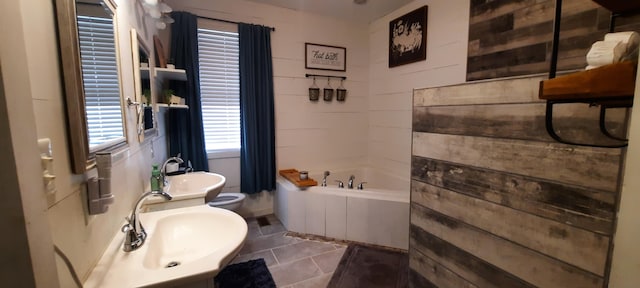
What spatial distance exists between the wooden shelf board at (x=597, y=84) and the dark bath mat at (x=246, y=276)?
79.7 inches

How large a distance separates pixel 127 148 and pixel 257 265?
147 cm

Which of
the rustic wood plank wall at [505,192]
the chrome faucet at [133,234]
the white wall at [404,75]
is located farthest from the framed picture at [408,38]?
the chrome faucet at [133,234]

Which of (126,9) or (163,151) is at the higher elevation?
(126,9)

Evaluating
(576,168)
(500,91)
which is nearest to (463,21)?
(500,91)

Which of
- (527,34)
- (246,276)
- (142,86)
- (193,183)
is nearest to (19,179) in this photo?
(142,86)

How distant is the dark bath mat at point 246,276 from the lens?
198 centimetres

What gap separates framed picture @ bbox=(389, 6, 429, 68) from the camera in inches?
116

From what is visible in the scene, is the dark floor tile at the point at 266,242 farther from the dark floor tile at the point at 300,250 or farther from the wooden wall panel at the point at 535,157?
the wooden wall panel at the point at 535,157

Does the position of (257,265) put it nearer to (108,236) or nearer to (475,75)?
(108,236)

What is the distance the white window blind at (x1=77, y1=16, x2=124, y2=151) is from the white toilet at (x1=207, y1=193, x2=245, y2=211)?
1453 mm

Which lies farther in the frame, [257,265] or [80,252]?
[257,265]

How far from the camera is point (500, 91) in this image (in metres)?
1.11

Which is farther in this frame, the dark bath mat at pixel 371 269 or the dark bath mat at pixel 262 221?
the dark bath mat at pixel 262 221

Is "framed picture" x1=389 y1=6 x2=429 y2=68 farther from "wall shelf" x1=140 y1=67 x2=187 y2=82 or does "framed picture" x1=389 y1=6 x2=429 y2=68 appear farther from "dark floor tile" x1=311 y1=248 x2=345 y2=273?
"wall shelf" x1=140 y1=67 x2=187 y2=82
